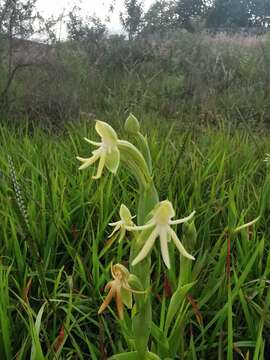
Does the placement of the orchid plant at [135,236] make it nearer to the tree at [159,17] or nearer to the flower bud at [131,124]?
the flower bud at [131,124]

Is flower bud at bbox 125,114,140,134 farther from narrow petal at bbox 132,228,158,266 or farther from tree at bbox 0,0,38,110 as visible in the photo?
tree at bbox 0,0,38,110

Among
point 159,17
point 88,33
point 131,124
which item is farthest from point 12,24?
point 131,124

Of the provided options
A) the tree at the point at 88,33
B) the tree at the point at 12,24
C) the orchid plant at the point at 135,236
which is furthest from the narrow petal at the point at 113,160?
the tree at the point at 88,33

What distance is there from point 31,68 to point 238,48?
11.1ft

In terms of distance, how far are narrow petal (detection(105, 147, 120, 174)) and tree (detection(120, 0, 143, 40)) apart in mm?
4635

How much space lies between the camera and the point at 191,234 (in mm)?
677

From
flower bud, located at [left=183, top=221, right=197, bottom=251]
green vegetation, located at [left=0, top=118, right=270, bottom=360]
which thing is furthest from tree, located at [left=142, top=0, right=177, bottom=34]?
flower bud, located at [left=183, top=221, right=197, bottom=251]

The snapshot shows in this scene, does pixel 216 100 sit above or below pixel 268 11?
below

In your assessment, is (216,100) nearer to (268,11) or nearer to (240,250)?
(240,250)

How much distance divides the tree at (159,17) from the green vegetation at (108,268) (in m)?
4.00

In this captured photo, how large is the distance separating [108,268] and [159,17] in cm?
562

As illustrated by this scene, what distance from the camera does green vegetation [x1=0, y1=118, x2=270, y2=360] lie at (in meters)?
0.80

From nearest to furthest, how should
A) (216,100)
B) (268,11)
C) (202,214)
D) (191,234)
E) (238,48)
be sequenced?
1. (191,234)
2. (202,214)
3. (216,100)
4. (238,48)
5. (268,11)

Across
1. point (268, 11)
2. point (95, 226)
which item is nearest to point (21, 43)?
point (95, 226)
